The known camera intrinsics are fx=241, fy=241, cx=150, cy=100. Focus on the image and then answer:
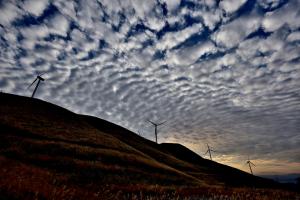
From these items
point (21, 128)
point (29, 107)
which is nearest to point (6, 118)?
point (21, 128)

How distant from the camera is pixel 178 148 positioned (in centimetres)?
13512

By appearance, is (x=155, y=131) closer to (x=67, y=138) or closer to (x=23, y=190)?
(x=67, y=138)

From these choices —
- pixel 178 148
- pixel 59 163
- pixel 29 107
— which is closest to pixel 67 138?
pixel 59 163

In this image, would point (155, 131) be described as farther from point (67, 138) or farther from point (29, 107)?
point (67, 138)

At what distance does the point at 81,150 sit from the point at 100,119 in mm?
67747

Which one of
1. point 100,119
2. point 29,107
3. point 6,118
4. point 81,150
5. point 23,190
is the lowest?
point 23,190

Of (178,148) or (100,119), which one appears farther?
(178,148)

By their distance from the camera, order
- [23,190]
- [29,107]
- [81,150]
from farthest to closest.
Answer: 1. [29,107]
2. [81,150]
3. [23,190]

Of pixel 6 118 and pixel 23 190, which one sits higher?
pixel 6 118

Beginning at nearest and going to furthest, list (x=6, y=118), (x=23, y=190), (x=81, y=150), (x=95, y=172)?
1. (x=23, y=190)
2. (x=95, y=172)
3. (x=81, y=150)
4. (x=6, y=118)

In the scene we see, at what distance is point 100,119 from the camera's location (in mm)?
109062

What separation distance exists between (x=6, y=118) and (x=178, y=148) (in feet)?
317

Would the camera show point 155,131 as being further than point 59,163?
Yes

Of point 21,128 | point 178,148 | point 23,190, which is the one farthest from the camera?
point 178,148
